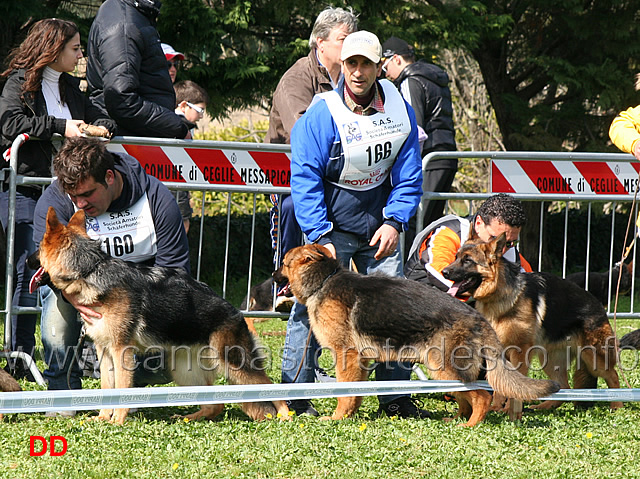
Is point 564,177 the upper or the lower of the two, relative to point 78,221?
upper

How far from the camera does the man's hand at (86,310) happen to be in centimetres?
469

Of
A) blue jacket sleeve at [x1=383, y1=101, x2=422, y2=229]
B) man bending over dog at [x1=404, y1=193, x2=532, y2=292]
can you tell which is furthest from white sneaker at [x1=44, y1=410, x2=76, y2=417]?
man bending over dog at [x1=404, y1=193, x2=532, y2=292]

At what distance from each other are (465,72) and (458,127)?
1529mm

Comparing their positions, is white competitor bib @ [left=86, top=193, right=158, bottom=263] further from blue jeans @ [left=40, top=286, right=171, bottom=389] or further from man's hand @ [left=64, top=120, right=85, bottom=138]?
man's hand @ [left=64, top=120, right=85, bottom=138]

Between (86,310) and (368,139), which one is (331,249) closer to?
(368,139)

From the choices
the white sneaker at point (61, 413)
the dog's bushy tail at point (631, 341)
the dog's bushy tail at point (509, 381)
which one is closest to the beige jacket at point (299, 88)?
the dog's bushy tail at point (509, 381)

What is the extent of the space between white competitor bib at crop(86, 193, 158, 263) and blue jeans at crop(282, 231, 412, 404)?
1.10 metres

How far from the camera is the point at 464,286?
5.37m

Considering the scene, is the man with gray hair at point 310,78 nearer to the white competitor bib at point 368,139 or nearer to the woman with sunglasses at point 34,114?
the white competitor bib at point 368,139

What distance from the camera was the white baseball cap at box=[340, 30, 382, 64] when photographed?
4941mm

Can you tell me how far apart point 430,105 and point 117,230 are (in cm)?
406

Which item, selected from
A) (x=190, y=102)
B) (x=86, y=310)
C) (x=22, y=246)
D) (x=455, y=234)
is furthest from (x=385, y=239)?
(x=190, y=102)

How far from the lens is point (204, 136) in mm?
19062

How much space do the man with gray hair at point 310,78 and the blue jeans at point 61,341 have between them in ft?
5.21
